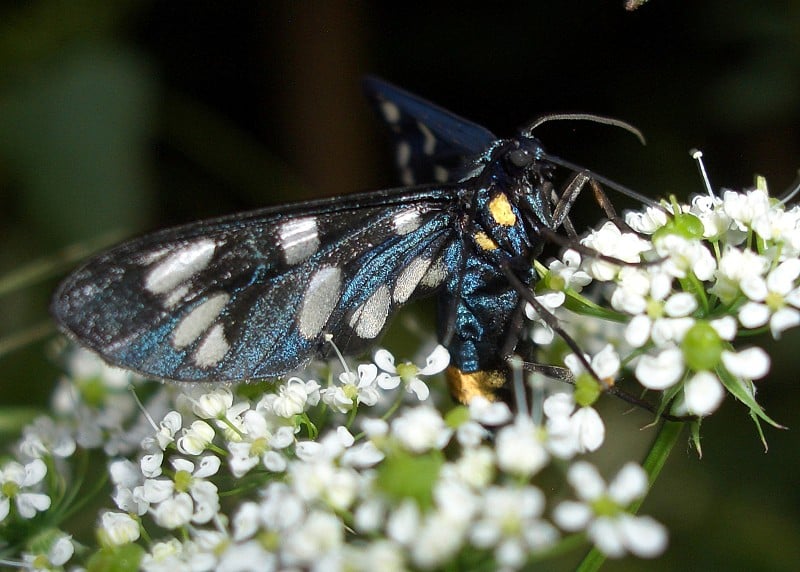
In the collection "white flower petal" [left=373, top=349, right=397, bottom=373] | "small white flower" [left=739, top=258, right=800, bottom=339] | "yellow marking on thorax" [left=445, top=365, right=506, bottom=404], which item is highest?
"small white flower" [left=739, top=258, right=800, bottom=339]

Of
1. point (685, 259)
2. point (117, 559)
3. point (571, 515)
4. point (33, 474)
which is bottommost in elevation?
point (33, 474)

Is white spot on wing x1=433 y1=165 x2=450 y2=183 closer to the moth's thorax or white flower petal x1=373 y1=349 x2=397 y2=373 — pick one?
the moth's thorax

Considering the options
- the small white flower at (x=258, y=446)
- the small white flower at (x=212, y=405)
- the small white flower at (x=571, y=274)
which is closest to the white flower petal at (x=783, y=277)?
the small white flower at (x=571, y=274)

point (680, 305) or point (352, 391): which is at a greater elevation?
point (680, 305)

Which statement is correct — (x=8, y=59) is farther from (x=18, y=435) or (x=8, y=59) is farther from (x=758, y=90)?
(x=758, y=90)

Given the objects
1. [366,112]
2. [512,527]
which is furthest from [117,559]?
[366,112]

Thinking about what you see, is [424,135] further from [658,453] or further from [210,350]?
[658,453]

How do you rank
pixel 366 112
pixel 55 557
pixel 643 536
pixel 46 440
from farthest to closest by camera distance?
1. pixel 366 112
2. pixel 46 440
3. pixel 55 557
4. pixel 643 536

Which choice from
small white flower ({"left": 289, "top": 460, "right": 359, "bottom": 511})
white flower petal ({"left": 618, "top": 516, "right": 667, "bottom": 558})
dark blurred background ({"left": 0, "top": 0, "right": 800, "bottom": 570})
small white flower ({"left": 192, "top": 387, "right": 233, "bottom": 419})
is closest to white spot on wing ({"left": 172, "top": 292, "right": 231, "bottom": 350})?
small white flower ({"left": 192, "top": 387, "right": 233, "bottom": 419})
